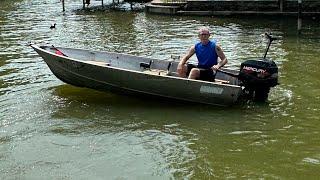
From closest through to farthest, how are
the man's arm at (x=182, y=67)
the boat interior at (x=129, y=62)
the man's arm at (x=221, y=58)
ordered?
the man's arm at (x=221, y=58) < the man's arm at (x=182, y=67) < the boat interior at (x=129, y=62)

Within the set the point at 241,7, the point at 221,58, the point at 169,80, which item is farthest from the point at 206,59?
the point at 241,7

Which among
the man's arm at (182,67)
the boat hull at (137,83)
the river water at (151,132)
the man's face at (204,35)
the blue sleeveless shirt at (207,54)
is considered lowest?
the river water at (151,132)

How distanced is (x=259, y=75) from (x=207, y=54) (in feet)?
4.02

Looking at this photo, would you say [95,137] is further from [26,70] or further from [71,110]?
[26,70]

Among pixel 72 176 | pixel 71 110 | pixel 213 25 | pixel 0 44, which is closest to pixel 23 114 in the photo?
pixel 71 110

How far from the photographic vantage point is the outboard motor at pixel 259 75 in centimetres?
1092

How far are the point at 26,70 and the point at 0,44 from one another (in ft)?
20.6

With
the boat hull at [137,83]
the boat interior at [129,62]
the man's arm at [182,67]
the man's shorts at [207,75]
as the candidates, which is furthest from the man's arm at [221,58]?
the boat interior at [129,62]

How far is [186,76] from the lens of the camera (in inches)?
464

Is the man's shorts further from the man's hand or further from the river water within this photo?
the river water

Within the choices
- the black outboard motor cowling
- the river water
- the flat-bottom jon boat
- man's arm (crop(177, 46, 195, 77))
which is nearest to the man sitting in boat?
man's arm (crop(177, 46, 195, 77))

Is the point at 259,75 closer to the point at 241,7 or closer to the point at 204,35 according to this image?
the point at 204,35

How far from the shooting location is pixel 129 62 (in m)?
13.3

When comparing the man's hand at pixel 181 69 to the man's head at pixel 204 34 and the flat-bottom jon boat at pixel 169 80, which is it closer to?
the flat-bottom jon boat at pixel 169 80
